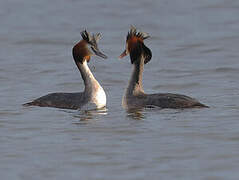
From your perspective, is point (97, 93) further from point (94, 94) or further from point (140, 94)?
point (140, 94)

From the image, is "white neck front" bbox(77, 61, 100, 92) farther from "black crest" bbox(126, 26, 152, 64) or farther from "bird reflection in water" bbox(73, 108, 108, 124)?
"black crest" bbox(126, 26, 152, 64)

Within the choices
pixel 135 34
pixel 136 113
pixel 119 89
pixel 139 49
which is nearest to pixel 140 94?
pixel 136 113

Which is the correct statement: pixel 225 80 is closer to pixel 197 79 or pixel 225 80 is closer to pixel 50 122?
pixel 197 79

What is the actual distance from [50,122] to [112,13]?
13.9 meters

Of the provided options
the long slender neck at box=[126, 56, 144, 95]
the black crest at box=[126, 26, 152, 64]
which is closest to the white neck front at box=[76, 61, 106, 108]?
the long slender neck at box=[126, 56, 144, 95]

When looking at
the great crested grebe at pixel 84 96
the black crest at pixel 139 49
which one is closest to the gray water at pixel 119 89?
the great crested grebe at pixel 84 96

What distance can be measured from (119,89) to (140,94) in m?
2.49

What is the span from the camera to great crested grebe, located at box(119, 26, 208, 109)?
594 inches

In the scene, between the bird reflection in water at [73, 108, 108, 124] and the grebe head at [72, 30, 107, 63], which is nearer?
the bird reflection in water at [73, 108, 108, 124]

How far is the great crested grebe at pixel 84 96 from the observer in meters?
15.8

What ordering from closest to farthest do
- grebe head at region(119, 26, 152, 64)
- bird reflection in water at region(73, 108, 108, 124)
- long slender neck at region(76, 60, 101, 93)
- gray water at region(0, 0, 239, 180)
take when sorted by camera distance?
1. gray water at region(0, 0, 239, 180)
2. bird reflection in water at region(73, 108, 108, 124)
3. long slender neck at region(76, 60, 101, 93)
4. grebe head at region(119, 26, 152, 64)

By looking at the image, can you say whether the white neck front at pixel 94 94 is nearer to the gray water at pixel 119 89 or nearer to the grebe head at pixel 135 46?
the gray water at pixel 119 89

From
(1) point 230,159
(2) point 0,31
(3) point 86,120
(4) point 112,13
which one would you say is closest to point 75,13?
(4) point 112,13

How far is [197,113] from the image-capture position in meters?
14.8
